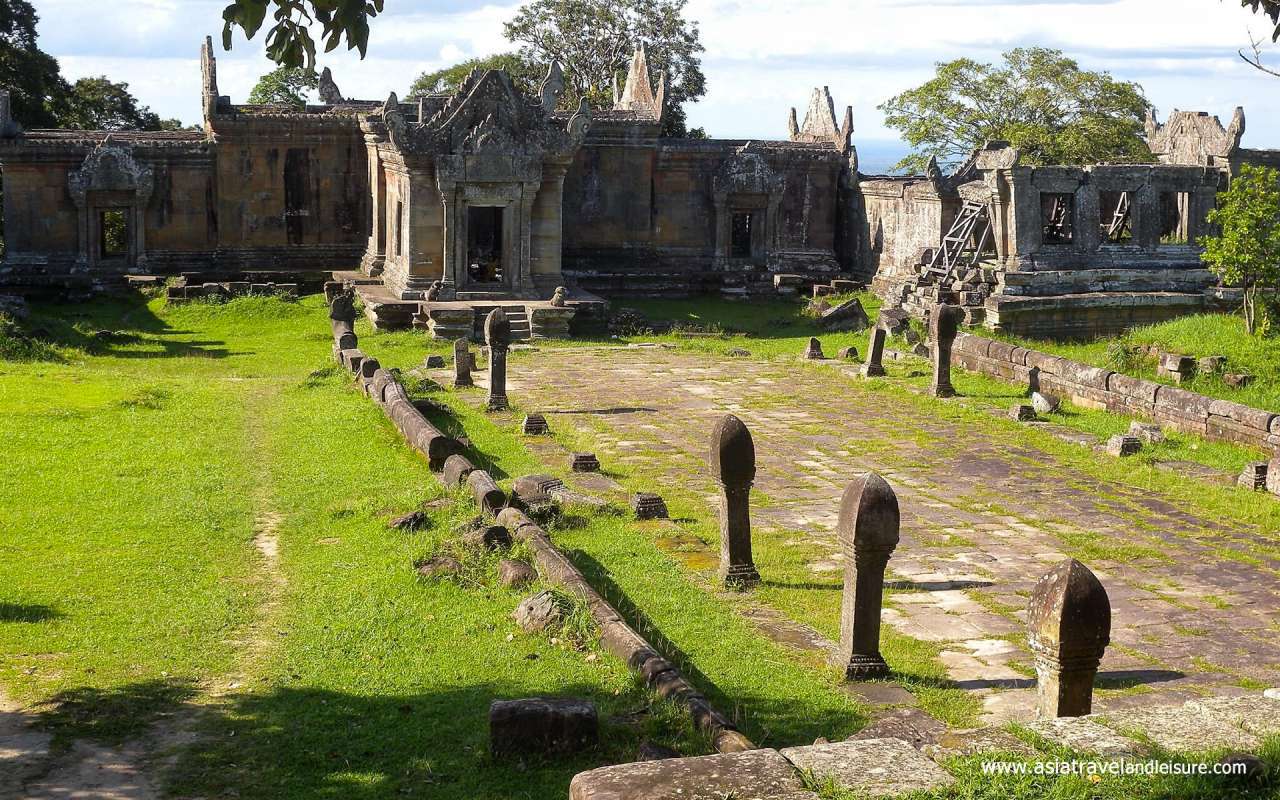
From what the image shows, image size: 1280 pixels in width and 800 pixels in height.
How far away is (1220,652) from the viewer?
31.2 feet

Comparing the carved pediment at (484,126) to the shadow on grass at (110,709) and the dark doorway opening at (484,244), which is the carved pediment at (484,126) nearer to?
the dark doorway opening at (484,244)

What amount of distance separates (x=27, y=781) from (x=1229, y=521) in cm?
1055

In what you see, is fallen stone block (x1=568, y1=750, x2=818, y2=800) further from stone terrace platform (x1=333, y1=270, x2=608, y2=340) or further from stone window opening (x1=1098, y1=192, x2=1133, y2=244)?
stone window opening (x1=1098, y1=192, x2=1133, y2=244)

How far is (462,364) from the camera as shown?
818 inches

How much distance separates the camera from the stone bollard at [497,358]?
738 inches

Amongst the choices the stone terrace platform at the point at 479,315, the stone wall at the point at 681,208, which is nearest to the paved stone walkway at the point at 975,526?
the stone terrace platform at the point at 479,315

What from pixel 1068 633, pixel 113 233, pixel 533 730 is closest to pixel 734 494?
pixel 533 730

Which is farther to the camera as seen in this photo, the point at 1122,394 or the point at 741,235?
the point at 741,235

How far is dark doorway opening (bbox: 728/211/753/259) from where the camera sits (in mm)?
34375

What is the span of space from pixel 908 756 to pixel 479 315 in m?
21.1

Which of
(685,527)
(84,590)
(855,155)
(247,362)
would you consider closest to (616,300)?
(855,155)

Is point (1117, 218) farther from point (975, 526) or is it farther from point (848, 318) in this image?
point (975, 526)

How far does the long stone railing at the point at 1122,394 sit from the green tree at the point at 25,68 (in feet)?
87.9

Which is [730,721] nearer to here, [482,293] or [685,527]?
[685,527]
